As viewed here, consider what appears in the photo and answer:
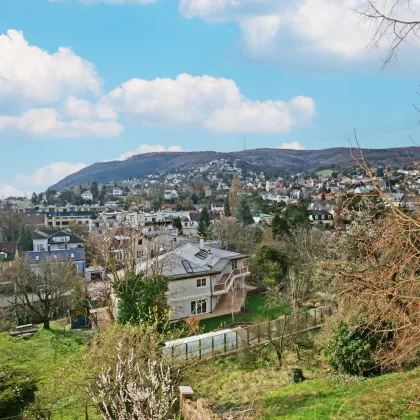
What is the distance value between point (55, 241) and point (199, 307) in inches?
1141

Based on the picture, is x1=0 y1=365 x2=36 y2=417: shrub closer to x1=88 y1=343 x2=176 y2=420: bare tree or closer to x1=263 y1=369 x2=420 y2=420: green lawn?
x1=88 y1=343 x2=176 y2=420: bare tree

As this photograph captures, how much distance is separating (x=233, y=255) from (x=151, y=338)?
17.9 m

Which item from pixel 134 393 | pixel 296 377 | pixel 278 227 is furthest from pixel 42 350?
pixel 278 227

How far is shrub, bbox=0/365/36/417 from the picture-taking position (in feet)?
36.5

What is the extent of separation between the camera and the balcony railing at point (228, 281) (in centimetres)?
2505

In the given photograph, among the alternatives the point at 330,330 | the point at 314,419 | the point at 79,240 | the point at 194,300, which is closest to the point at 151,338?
the point at 314,419

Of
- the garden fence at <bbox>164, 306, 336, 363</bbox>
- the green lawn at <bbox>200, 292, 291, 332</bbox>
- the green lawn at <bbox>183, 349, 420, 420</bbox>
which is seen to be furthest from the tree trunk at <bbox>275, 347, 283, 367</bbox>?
the green lawn at <bbox>200, 292, 291, 332</bbox>

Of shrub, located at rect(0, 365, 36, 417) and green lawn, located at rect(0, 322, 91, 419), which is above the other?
shrub, located at rect(0, 365, 36, 417)

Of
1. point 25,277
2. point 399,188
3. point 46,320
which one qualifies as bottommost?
point 46,320

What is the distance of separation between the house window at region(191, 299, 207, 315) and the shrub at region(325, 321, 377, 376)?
13.0 metres

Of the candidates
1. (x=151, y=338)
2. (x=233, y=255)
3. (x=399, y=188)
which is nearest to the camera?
(x=399, y=188)

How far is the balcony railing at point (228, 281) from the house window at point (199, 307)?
45.6 inches

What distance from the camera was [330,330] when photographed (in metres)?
13.1

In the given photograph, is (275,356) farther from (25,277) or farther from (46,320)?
(25,277)
